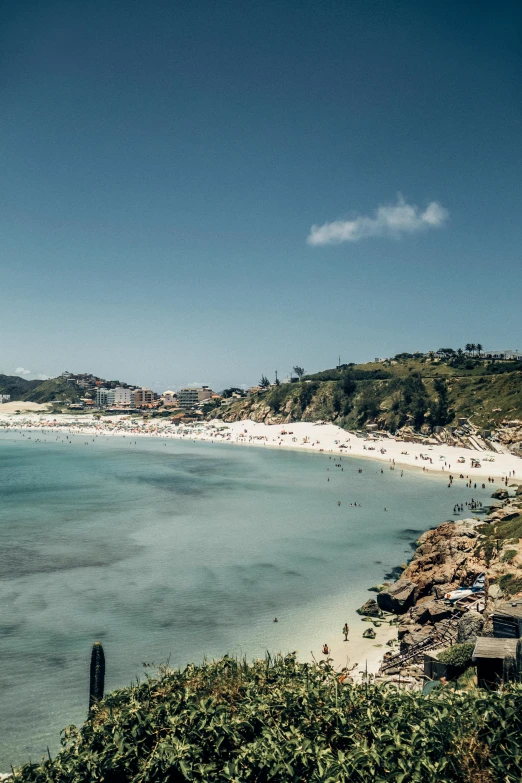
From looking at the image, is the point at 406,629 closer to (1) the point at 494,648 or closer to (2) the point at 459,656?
(2) the point at 459,656

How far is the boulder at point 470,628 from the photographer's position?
62.1ft

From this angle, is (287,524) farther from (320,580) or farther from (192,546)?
(320,580)

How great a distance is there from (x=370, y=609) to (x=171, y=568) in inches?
543

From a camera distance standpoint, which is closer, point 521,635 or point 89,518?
point 521,635

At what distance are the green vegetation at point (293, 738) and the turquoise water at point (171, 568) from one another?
723cm

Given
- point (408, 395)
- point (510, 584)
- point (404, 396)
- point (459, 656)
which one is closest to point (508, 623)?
point (459, 656)

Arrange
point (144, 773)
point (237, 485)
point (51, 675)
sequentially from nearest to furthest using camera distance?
1. point (144, 773)
2. point (51, 675)
3. point (237, 485)

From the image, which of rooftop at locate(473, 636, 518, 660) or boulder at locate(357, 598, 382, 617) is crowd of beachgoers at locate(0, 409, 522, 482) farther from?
rooftop at locate(473, 636, 518, 660)

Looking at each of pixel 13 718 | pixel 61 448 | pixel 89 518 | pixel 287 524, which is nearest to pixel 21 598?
pixel 13 718

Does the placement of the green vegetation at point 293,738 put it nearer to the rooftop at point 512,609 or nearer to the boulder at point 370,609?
the rooftop at point 512,609

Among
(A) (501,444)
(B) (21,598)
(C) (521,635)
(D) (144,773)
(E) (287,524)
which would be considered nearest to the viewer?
(D) (144,773)

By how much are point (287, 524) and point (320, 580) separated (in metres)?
15.3

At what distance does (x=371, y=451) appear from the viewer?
104 m

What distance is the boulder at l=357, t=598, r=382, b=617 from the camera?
26266 mm
